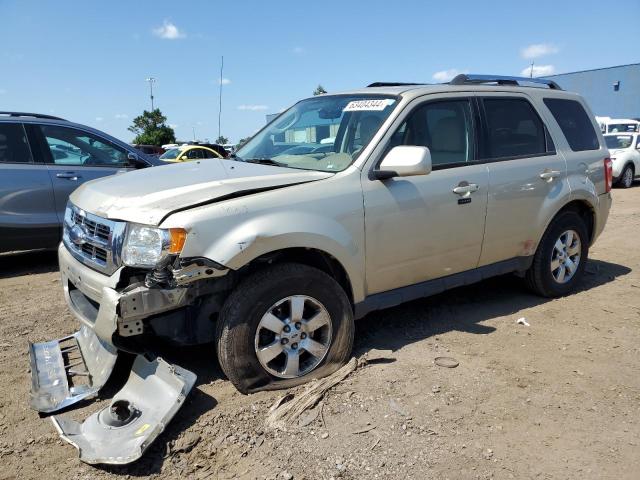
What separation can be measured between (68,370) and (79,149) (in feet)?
12.2

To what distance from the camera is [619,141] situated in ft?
53.4

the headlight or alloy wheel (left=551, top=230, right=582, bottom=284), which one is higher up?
the headlight

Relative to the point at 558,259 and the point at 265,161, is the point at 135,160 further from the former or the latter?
the point at 558,259

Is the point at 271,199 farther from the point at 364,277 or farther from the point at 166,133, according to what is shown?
the point at 166,133

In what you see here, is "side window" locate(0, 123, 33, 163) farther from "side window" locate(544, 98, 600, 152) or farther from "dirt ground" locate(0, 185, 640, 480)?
"side window" locate(544, 98, 600, 152)

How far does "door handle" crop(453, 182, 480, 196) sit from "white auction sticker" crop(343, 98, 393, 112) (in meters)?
0.82

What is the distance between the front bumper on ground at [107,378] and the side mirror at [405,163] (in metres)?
1.53

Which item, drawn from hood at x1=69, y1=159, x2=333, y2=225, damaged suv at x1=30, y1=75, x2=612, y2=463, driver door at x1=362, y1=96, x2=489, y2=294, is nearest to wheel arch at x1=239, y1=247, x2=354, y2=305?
damaged suv at x1=30, y1=75, x2=612, y2=463

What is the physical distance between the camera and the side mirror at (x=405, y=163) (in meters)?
3.35

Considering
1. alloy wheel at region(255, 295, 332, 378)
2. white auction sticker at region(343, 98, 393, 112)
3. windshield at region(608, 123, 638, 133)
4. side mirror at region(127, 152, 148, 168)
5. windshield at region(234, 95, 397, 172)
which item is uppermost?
windshield at region(608, 123, 638, 133)

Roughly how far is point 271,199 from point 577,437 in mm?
2138

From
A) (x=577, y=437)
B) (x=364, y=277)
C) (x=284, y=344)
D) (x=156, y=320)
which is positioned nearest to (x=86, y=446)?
(x=156, y=320)

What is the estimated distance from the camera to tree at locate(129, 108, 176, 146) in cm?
4462

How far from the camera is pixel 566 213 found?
4895mm
